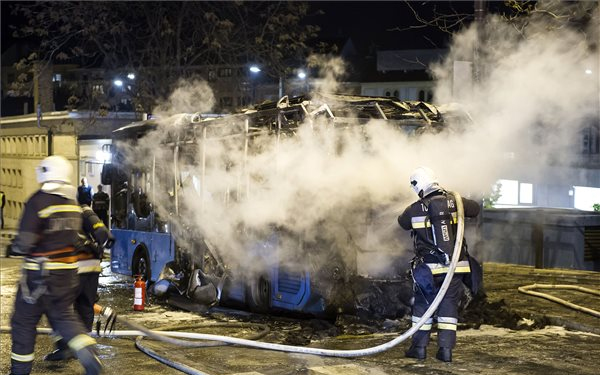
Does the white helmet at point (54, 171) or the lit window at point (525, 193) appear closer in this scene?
the white helmet at point (54, 171)

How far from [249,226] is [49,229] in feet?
16.1

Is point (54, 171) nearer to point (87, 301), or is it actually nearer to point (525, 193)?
point (87, 301)

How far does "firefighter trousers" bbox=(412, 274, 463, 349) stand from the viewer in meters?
7.88

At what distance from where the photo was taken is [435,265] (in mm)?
8000

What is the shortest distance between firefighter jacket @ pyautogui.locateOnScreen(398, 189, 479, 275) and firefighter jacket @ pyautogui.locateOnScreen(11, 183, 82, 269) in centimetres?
318

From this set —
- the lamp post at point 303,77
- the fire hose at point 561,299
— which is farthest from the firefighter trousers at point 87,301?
the lamp post at point 303,77

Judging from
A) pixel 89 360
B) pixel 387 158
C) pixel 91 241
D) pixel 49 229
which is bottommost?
pixel 89 360

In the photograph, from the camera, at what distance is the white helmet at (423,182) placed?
27.0ft

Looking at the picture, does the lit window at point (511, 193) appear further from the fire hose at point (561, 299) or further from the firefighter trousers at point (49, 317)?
the firefighter trousers at point (49, 317)

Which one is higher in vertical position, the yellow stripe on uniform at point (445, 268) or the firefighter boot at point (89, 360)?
the yellow stripe on uniform at point (445, 268)

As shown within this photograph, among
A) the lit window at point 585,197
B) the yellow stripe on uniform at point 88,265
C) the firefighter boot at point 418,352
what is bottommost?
the firefighter boot at point 418,352

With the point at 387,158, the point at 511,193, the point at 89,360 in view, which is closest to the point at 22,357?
the point at 89,360

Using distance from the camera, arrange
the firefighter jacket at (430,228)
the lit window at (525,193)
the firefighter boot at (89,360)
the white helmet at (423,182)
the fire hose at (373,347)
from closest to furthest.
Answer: the firefighter boot at (89,360)
the fire hose at (373,347)
the firefighter jacket at (430,228)
the white helmet at (423,182)
the lit window at (525,193)

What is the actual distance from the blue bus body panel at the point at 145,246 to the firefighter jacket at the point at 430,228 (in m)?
6.41
